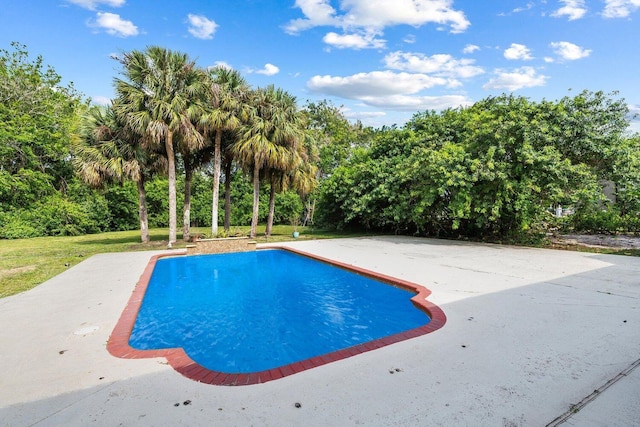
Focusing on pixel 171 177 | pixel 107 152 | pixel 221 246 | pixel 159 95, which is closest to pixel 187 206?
pixel 171 177

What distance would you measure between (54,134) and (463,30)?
21.3 m

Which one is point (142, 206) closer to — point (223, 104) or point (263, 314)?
point (223, 104)

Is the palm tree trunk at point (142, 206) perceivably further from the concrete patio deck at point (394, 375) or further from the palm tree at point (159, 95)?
the concrete patio deck at point (394, 375)

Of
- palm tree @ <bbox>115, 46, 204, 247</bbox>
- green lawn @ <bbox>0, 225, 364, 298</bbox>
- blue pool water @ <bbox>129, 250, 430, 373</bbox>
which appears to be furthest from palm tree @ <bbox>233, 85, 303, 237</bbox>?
blue pool water @ <bbox>129, 250, 430, 373</bbox>

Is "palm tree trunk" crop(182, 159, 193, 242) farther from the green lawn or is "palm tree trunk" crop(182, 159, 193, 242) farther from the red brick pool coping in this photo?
the red brick pool coping

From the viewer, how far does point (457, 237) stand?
1388cm

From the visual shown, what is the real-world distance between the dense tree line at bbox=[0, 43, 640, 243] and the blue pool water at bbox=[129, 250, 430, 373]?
5144 millimetres

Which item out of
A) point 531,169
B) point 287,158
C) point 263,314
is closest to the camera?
point 263,314

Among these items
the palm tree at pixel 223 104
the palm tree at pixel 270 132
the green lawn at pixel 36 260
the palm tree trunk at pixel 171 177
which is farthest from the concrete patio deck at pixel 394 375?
A: the palm tree at pixel 270 132

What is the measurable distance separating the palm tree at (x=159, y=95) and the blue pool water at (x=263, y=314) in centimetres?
482

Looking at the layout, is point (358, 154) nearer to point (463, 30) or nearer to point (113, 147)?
point (463, 30)

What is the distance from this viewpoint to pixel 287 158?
12547 mm

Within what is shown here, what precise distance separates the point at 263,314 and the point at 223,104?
29.3ft

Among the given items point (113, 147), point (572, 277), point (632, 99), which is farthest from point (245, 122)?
point (632, 99)
